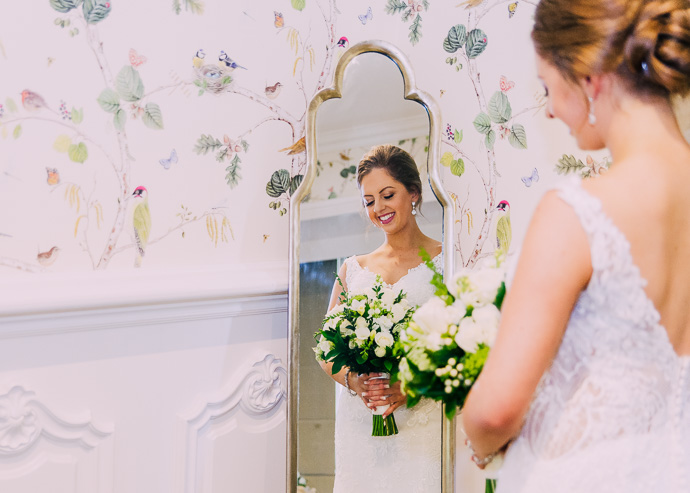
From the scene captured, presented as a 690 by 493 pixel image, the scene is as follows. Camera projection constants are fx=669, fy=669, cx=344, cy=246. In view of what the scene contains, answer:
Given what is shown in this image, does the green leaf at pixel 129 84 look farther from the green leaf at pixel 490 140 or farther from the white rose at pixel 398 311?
the green leaf at pixel 490 140

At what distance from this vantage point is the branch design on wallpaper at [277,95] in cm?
207

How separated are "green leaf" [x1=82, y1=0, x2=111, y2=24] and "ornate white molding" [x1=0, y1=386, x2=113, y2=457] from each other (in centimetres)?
101

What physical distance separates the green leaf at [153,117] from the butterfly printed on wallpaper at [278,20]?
51cm

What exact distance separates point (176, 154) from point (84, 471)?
920 mm

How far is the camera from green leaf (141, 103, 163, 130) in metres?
1.95

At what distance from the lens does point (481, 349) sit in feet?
4.13

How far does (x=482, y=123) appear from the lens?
7.19 feet

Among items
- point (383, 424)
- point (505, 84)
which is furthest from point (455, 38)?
point (383, 424)

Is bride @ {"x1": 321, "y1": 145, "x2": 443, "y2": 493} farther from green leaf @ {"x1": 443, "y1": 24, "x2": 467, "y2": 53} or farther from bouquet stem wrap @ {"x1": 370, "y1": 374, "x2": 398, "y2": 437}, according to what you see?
green leaf @ {"x1": 443, "y1": 24, "x2": 467, "y2": 53}

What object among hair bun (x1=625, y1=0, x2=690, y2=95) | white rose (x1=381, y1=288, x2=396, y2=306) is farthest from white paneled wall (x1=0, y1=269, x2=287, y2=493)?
hair bun (x1=625, y1=0, x2=690, y2=95)

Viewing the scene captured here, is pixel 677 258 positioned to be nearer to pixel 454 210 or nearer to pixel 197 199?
pixel 454 210

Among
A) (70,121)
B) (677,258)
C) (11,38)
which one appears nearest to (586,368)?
(677,258)

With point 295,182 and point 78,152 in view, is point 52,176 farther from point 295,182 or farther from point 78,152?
point 295,182

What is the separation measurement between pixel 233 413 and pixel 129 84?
1.02 metres
